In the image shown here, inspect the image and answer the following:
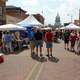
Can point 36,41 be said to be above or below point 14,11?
below

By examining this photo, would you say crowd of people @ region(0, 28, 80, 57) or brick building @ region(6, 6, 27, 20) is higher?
brick building @ region(6, 6, 27, 20)

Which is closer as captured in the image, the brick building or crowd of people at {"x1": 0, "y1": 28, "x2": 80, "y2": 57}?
crowd of people at {"x1": 0, "y1": 28, "x2": 80, "y2": 57}

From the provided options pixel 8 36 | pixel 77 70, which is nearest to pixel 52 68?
pixel 77 70

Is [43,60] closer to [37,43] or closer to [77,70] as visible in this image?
[37,43]

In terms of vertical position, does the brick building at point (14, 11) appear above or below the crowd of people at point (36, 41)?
above

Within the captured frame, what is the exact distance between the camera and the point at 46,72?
14562 millimetres

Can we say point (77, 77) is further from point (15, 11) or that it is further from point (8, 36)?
point (15, 11)

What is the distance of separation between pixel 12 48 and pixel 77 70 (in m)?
11.8

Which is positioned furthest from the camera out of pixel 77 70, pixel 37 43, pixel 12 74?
pixel 37 43

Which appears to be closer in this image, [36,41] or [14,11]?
[36,41]

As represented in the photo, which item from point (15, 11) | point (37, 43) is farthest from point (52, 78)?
point (15, 11)

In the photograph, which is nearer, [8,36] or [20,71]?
[20,71]

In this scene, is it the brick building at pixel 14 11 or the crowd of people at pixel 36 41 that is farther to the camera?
the brick building at pixel 14 11

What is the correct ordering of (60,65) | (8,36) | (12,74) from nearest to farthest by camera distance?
(12,74) < (60,65) < (8,36)
